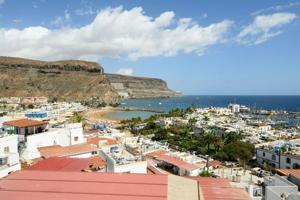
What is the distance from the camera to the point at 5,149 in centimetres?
2070

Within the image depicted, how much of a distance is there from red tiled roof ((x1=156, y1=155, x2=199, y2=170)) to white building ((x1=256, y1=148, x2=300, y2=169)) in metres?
11.7

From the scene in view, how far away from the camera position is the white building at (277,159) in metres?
33.4

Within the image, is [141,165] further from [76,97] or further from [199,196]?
[76,97]

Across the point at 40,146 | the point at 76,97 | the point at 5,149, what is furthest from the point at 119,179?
the point at 76,97

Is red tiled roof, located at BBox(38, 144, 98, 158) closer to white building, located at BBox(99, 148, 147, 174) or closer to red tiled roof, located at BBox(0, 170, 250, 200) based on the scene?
white building, located at BBox(99, 148, 147, 174)

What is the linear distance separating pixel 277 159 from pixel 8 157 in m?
28.2

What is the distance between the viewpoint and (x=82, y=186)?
31.4 ft

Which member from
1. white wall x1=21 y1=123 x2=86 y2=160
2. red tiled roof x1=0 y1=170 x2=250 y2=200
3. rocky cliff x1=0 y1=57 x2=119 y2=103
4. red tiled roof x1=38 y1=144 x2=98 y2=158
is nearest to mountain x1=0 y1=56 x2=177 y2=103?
rocky cliff x1=0 y1=57 x2=119 y2=103

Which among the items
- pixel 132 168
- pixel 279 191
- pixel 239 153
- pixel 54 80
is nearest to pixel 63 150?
pixel 132 168

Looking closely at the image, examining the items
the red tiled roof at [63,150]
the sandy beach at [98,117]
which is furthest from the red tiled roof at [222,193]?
the sandy beach at [98,117]

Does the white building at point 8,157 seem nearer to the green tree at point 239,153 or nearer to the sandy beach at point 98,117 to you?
the green tree at point 239,153

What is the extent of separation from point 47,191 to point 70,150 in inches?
589

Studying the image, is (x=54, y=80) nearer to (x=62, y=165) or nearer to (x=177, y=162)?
(x=177, y=162)

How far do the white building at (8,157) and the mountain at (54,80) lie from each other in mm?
137401
